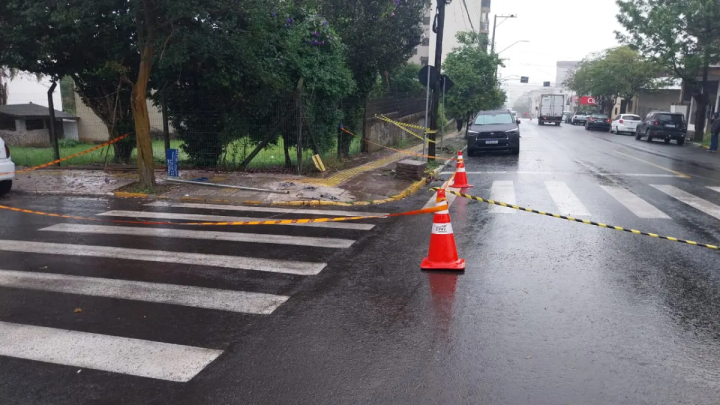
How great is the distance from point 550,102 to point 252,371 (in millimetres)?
55347

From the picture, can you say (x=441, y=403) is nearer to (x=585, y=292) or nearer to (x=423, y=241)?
(x=585, y=292)

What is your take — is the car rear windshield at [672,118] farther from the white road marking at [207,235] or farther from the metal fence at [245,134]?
the white road marking at [207,235]

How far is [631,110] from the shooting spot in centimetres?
5812

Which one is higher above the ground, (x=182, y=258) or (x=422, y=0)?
(x=422, y=0)

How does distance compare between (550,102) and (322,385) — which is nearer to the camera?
(322,385)

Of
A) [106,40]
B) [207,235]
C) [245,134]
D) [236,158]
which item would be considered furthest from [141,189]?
[207,235]

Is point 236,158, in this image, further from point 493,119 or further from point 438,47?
point 493,119

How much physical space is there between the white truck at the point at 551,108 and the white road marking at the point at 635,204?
1772 inches

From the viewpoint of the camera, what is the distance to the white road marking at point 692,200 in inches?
377

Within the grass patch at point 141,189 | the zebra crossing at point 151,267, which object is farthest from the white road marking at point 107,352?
the grass patch at point 141,189

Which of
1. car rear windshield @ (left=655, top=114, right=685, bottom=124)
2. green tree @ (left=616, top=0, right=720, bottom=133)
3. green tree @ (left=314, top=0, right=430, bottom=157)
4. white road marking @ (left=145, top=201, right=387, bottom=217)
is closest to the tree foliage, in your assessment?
green tree @ (left=616, top=0, right=720, bottom=133)

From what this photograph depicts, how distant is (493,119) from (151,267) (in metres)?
17.2

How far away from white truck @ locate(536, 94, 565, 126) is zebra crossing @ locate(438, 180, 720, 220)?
144ft

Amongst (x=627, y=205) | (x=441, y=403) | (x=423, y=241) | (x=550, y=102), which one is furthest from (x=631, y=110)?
(x=441, y=403)
